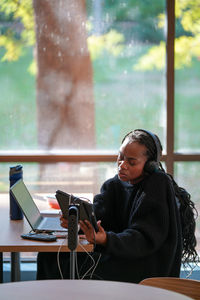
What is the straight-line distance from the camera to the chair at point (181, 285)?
193cm

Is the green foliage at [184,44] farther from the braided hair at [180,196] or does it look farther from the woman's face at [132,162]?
the woman's face at [132,162]

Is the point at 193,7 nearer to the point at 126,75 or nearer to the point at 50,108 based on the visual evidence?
the point at 126,75

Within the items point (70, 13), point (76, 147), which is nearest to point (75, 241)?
point (76, 147)

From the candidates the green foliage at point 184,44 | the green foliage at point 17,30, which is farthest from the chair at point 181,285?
the green foliage at point 17,30

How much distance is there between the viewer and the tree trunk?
15.0ft

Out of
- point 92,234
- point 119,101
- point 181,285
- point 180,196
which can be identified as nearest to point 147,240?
point 92,234

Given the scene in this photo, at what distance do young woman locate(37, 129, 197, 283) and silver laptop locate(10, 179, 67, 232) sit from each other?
0.18 metres

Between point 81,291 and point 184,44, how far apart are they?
127 inches

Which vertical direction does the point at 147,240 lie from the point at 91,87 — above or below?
below

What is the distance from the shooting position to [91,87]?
464 cm

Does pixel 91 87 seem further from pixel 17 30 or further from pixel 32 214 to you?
pixel 32 214

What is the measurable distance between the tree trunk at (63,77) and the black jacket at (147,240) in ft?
5.81

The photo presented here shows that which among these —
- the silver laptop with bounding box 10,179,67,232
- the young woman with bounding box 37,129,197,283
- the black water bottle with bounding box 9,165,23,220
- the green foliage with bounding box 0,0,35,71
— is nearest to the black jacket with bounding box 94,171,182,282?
the young woman with bounding box 37,129,197,283

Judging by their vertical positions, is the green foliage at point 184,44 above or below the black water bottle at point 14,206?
above
